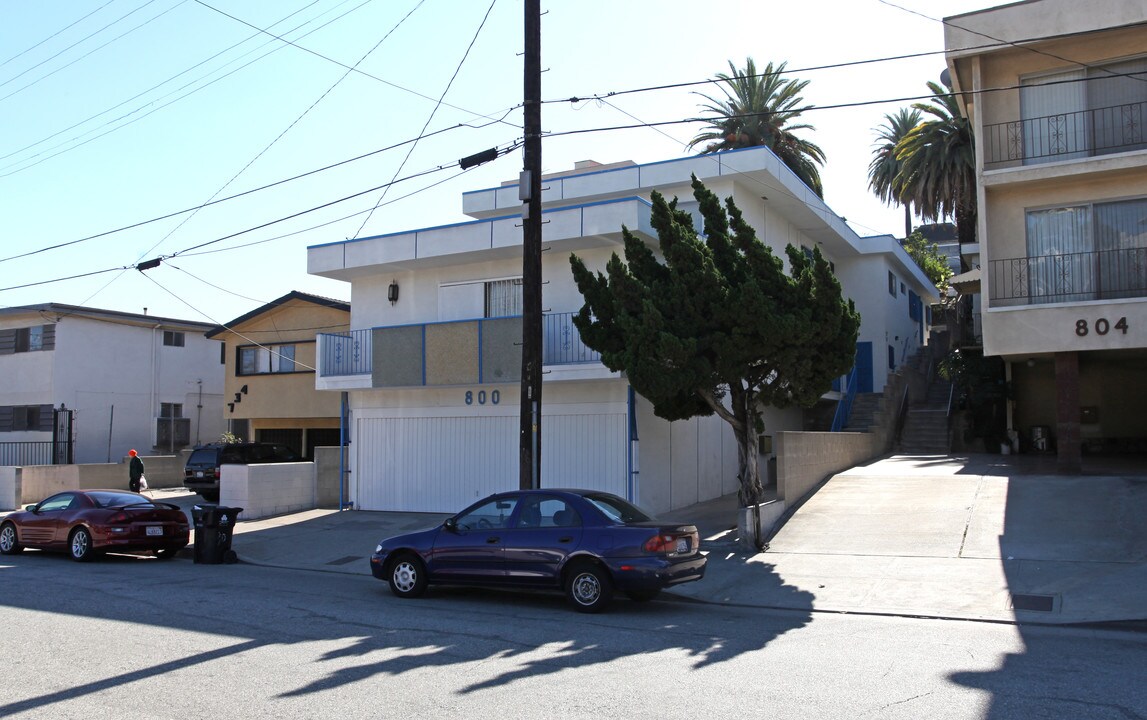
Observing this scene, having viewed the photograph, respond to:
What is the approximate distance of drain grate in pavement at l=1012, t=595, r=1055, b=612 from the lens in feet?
35.1

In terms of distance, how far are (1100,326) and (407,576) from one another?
43.5 ft

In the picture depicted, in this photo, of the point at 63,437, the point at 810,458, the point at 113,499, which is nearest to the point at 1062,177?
the point at 810,458

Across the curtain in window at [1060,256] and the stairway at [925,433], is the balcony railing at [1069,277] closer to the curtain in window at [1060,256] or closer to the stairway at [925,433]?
the curtain in window at [1060,256]

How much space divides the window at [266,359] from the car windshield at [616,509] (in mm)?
20320

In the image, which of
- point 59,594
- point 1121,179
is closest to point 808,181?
point 1121,179

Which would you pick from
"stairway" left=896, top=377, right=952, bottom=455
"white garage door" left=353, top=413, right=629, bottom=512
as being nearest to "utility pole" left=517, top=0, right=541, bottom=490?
"white garage door" left=353, top=413, right=629, bottom=512

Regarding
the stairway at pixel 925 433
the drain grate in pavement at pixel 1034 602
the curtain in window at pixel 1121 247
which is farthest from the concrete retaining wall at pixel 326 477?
the curtain in window at pixel 1121 247

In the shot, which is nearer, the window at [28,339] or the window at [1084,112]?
the window at [1084,112]

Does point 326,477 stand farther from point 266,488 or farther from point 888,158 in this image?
point 888,158

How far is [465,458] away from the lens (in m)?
20.4

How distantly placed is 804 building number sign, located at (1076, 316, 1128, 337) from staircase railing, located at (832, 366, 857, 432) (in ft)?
25.4

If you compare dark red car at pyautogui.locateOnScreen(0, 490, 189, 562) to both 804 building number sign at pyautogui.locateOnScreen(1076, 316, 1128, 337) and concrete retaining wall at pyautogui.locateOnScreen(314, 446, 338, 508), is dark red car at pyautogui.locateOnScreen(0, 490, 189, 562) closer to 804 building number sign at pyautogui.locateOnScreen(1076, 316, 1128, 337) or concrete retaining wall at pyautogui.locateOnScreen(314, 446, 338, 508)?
concrete retaining wall at pyautogui.locateOnScreen(314, 446, 338, 508)

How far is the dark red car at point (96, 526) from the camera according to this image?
52.0 feet

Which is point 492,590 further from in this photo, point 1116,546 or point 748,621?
point 1116,546
